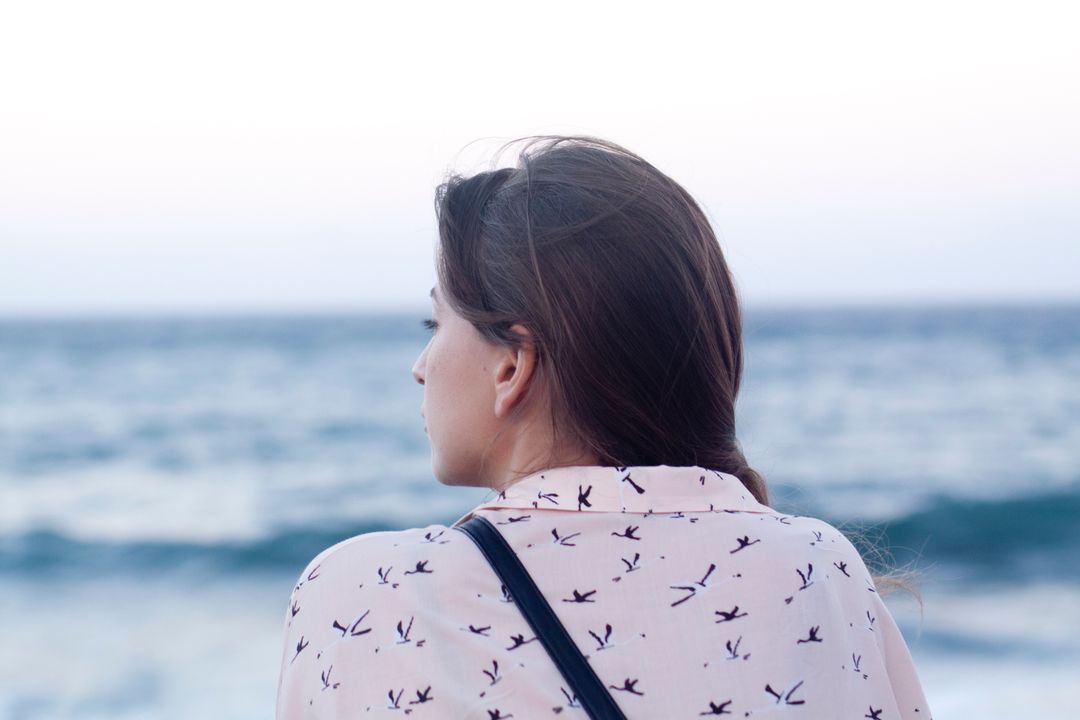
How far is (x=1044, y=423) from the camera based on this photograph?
14250 mm

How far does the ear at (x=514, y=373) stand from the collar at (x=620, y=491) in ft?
0.44

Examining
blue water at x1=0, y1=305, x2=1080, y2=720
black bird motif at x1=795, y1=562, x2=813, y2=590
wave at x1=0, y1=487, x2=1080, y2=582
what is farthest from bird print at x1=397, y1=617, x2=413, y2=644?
wave at x1=0, y1=487, x2=1080, y2=582

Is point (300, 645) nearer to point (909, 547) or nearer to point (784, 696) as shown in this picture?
point (784, 696)

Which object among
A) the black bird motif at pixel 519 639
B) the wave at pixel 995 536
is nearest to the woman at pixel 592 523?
the black bird motif at pixel 519 639

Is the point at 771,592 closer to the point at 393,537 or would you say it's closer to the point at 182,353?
the point at 393,537

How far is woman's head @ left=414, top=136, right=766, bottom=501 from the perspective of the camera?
130 cm

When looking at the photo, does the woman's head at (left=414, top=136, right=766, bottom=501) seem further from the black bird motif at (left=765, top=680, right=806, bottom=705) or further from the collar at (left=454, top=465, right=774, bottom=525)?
the black bird motif at (left=765, top=680, right=806, bottom=705)

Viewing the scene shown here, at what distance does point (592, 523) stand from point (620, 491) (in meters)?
0.06

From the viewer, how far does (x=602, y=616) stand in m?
1.10

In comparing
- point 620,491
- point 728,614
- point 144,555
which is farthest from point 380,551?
point 144,555

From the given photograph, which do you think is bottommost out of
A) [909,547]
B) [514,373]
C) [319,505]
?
[319,505]

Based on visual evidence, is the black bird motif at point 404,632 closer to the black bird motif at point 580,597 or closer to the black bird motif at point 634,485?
the black bird motif at point 580,597

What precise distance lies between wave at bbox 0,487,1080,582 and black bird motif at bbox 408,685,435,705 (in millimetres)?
7044

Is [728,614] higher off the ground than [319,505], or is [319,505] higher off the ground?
[728,614]
